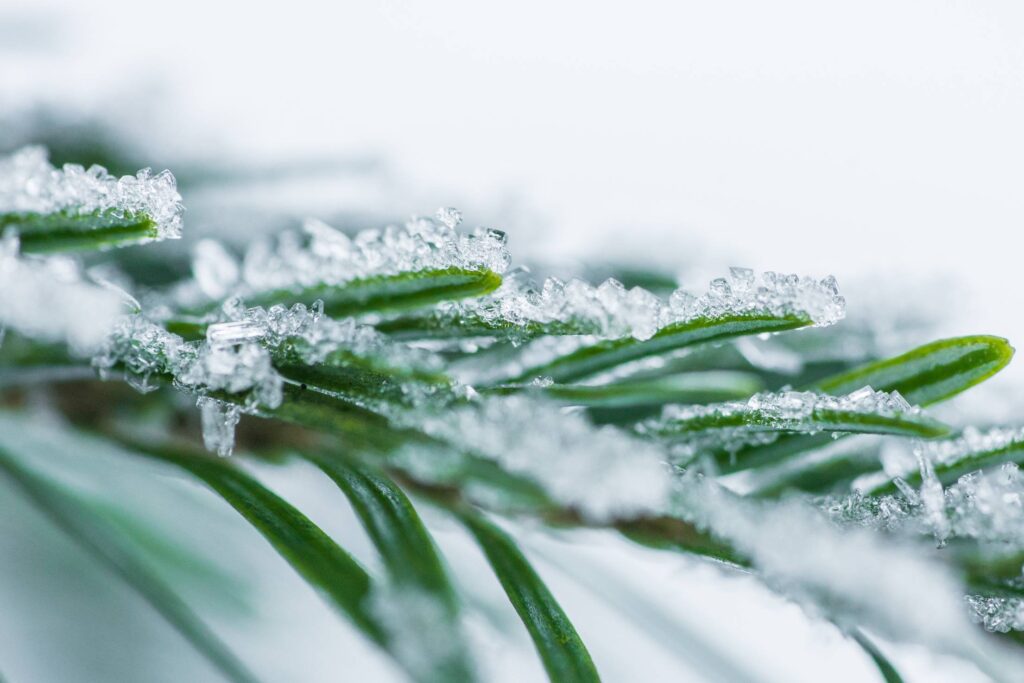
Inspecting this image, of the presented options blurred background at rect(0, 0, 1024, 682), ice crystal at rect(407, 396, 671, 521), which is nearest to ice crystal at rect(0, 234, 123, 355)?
ice crystal at rect(407, 396, 671, 521)

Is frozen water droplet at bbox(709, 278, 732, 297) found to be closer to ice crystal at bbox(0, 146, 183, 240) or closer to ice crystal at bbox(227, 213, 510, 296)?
ice crystal at bbox(227, 213, 510, 296)

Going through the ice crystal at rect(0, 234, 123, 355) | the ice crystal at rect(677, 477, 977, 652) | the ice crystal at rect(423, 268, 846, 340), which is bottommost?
the ice crystal at rect(677, 477, 977, 652)

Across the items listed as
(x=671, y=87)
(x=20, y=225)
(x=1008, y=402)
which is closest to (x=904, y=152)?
(x=671, y=87)

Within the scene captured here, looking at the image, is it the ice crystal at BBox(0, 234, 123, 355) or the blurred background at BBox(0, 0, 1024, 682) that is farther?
the blurred background at BBox(0, 0, 1024, 682)

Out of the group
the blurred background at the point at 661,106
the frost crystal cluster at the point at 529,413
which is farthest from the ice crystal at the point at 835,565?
the blurred background at the point at 661,106

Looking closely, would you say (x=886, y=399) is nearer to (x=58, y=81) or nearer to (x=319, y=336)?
(x=319, y=336)

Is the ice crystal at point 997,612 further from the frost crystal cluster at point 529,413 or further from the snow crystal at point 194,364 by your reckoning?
the snow crystal at point 194,364
